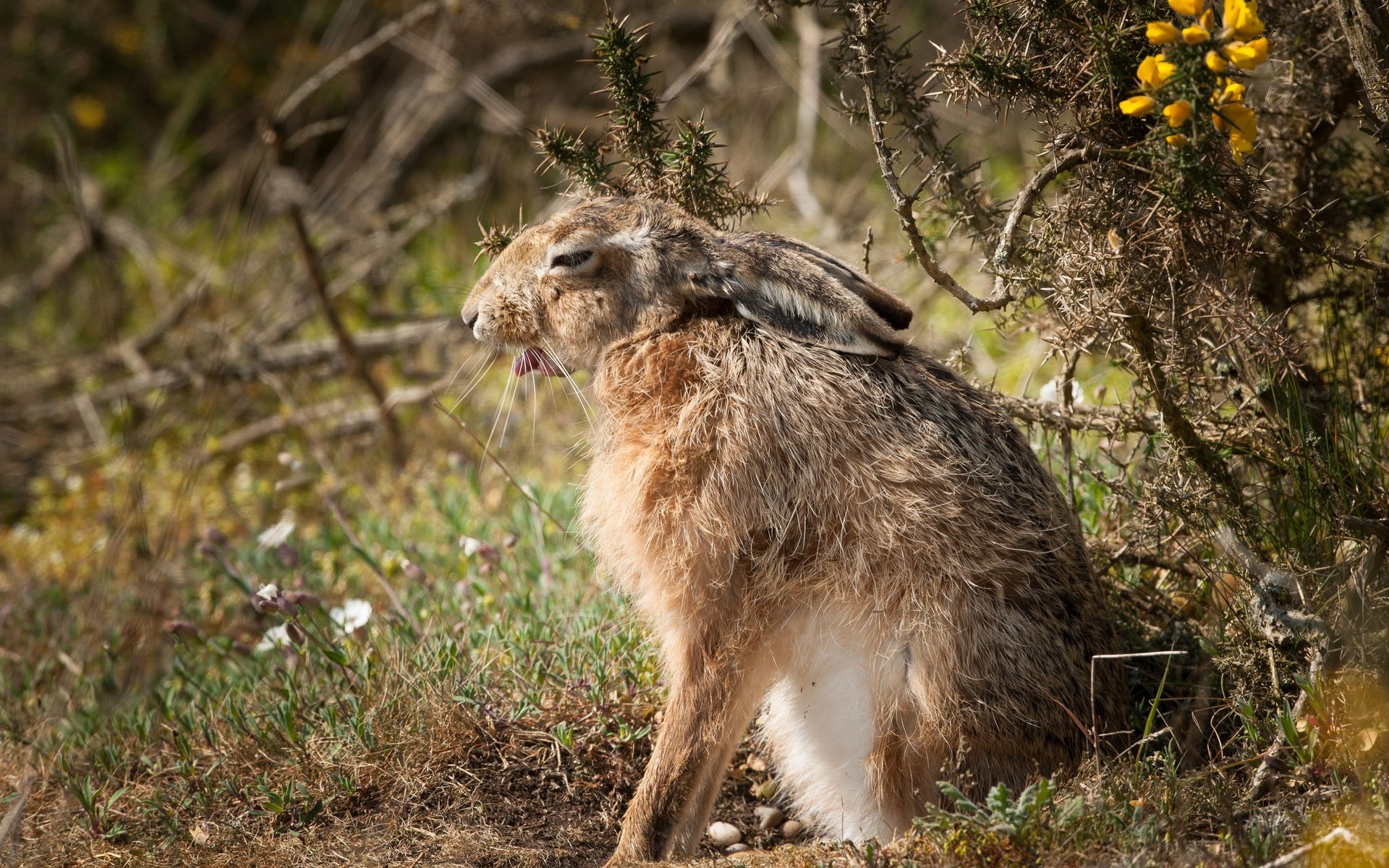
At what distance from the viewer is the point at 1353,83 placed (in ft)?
13.4

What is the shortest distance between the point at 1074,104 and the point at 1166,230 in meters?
0.44

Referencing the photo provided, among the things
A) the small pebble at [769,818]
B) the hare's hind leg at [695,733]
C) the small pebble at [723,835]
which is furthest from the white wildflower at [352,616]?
the small pebble at [769,818]

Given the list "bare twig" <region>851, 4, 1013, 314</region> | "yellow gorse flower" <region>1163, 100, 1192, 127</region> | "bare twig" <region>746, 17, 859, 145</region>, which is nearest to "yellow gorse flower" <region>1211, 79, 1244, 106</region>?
"yellow gorse flower" <region>1163, 100, 1192, 127</region>

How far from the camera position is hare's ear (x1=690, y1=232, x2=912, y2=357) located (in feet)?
11.2

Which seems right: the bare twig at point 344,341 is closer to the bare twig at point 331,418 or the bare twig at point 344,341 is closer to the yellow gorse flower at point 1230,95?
the bare twig at point 331,418

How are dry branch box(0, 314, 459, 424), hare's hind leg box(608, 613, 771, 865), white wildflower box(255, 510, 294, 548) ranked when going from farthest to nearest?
1. dry branch box(0, 314, 459, 424)
2. white wildflower box(255, 510, 294, 548)
3. hare's hind leg box(608, 613, 771, 865)

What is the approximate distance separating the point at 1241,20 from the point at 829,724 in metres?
2.17

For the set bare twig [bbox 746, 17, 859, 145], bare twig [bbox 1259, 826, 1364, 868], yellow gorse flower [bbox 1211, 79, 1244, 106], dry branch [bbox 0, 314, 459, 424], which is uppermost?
bare twig [bbox 746, 17, 859, 145]

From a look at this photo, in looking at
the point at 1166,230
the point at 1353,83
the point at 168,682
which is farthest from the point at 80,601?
the point at 1353,83

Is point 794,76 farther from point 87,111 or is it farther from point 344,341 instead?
point 87,111

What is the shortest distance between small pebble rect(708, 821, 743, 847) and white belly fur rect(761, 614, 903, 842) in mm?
207

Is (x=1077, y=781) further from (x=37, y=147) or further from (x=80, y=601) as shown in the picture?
(x=37, y=147)

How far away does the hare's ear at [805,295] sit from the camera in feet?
11.2

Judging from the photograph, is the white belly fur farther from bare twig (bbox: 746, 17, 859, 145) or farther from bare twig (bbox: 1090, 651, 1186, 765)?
bare twig (bbox: 746, 17, 859, 145)
